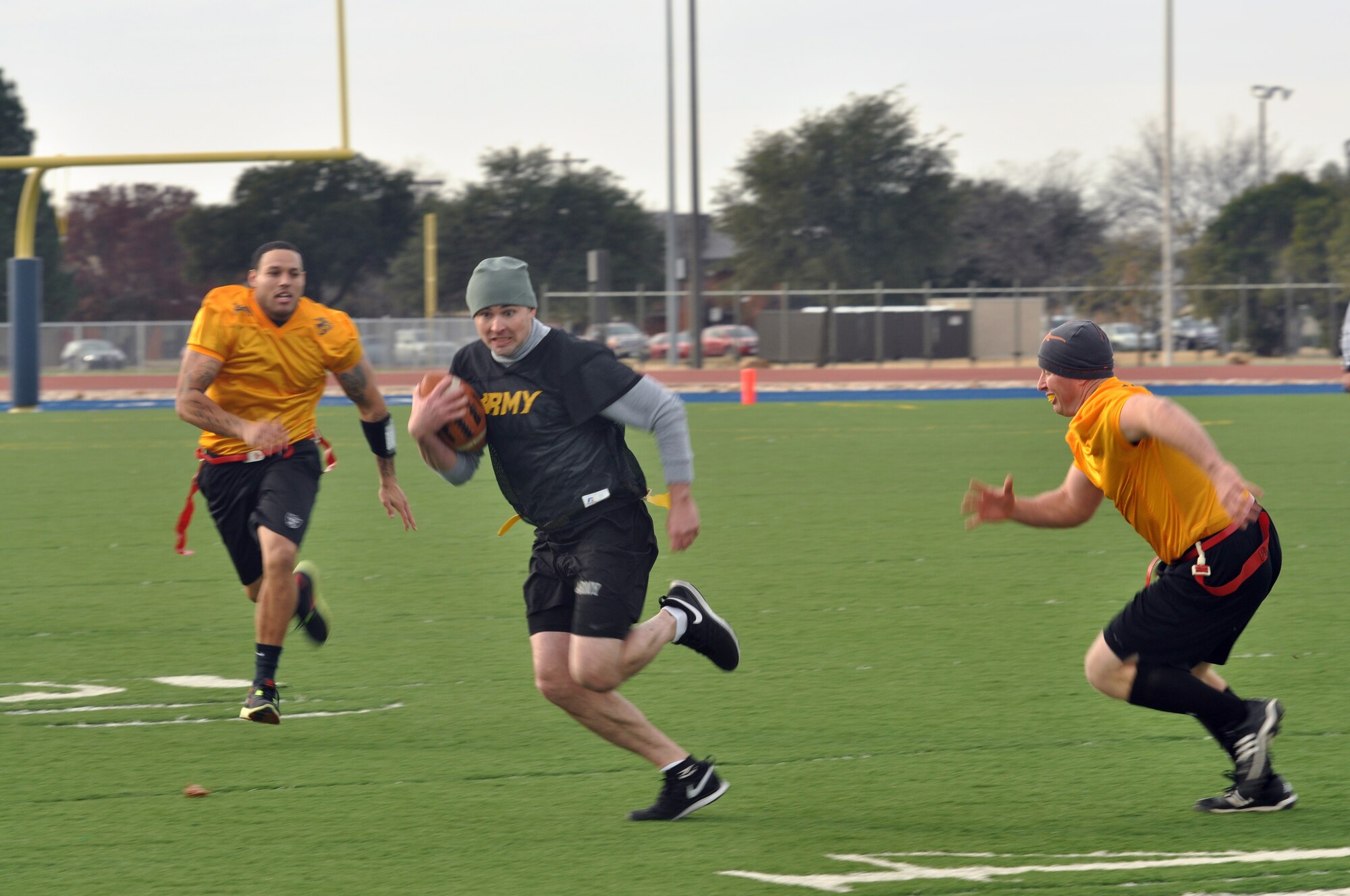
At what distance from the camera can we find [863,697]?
6480 mm

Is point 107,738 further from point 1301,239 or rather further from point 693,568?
point 1301,239

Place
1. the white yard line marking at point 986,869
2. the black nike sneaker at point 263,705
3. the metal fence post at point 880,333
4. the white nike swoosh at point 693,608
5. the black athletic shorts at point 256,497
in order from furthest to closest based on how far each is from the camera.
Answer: the metal fence post at point 880,333 → the black athletic shorts at point 256,497 → the black nike sneaker at point 263,705 → the white nike swoosh at point 693,608 → the white yard line marking at point 986,869

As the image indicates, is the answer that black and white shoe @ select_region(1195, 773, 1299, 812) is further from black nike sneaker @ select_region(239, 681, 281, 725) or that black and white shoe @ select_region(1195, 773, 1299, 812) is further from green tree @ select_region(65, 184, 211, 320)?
green tree @ select_region(65, 184, 211, 320)

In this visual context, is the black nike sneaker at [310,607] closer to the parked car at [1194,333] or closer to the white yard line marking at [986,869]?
the white yard line marking at [986,869]

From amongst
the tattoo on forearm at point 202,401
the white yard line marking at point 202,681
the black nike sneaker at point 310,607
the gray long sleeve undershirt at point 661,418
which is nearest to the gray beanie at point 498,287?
the gray long sleeve undershirt at point 661,418

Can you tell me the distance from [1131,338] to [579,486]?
1582 inches

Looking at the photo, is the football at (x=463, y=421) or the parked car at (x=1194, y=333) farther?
the parked car at (x=1194, y=333)

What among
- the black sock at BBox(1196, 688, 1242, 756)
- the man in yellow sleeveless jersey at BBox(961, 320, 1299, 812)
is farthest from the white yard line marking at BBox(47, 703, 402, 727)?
the black sock at BBox(1196, 688, 1242, 756)

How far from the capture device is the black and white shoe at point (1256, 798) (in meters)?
4.85

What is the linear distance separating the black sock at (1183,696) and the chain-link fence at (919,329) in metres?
36.6

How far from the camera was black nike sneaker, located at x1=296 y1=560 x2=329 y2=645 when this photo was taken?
6.75 m

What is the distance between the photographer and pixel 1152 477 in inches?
188

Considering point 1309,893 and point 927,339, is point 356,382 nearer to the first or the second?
point 1309,893

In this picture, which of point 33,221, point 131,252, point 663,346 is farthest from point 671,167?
point 131,252
